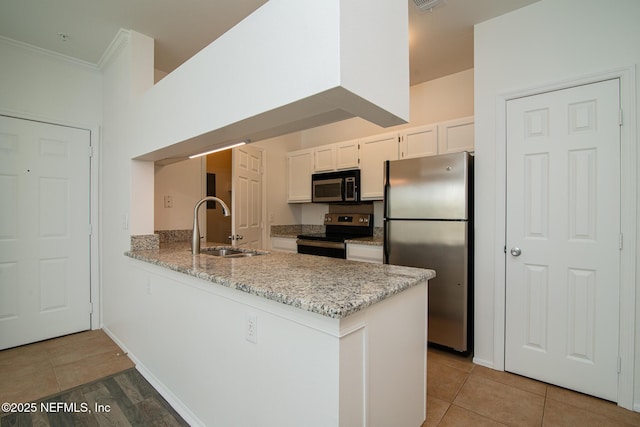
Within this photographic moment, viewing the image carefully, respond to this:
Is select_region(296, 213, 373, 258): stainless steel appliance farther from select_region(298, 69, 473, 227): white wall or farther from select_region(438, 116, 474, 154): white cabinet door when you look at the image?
select_region(438, 116, 474, 154): white cabinet door

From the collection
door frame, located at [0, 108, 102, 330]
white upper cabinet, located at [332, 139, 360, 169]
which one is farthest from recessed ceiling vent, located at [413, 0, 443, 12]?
door frame, located at [0, 108, 102, 330]

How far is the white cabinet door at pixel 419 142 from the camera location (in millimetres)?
3070

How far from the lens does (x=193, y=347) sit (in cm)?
169

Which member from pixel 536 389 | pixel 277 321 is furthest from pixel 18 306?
pixel 536 389

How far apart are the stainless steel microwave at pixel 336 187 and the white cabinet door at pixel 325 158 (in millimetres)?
87

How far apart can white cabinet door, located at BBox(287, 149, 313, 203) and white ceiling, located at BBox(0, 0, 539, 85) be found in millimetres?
1931

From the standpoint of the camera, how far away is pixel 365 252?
329 centimetres

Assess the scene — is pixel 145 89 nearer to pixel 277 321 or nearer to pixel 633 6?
pixel 277 321

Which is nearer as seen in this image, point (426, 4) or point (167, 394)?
point (167, 394)

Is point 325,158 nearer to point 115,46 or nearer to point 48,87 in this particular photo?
point 115,46

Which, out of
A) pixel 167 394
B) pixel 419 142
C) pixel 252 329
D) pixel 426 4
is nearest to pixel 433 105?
pixel 419 142

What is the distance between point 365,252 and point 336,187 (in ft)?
3.27

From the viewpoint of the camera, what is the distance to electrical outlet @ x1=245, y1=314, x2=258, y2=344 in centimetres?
129

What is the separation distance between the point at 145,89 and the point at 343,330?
2.56 meters
